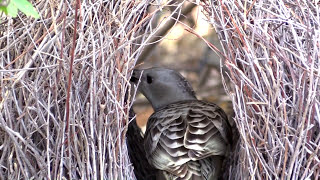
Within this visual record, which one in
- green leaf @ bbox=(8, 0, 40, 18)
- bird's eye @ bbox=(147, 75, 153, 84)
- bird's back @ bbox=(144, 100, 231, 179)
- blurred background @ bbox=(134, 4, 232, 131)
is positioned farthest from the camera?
blurred background @ bbox=(134, 4, 232, 131)

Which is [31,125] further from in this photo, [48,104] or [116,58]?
[116,58]

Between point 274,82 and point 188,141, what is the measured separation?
0.47 meters

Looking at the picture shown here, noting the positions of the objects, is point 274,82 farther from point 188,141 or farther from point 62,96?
point 62,96

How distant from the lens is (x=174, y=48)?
164 inches

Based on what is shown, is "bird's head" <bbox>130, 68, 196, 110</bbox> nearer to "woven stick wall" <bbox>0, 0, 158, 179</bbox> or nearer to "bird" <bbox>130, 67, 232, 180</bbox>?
"bird" <bbox>130, 67, 232, 180</bbox>

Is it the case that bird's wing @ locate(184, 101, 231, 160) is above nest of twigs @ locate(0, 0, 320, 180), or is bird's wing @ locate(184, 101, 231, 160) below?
below

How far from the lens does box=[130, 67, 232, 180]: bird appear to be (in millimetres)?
2396

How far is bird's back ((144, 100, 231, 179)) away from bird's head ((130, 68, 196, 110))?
0.40m

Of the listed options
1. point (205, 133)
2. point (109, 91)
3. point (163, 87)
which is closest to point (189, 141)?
point (205, 133)

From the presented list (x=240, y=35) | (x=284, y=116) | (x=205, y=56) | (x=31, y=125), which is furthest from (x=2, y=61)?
(x=205, y=56)

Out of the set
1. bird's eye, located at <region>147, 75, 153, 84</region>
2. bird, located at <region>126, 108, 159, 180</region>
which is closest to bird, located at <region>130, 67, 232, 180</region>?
bird, located at <region>126, 108, 159, 180</region>

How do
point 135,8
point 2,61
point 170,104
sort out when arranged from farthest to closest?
point 170,104
point 135,8
point 2,61

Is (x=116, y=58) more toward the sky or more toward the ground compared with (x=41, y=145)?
more toward the sky

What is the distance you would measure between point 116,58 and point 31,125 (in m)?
0.37
